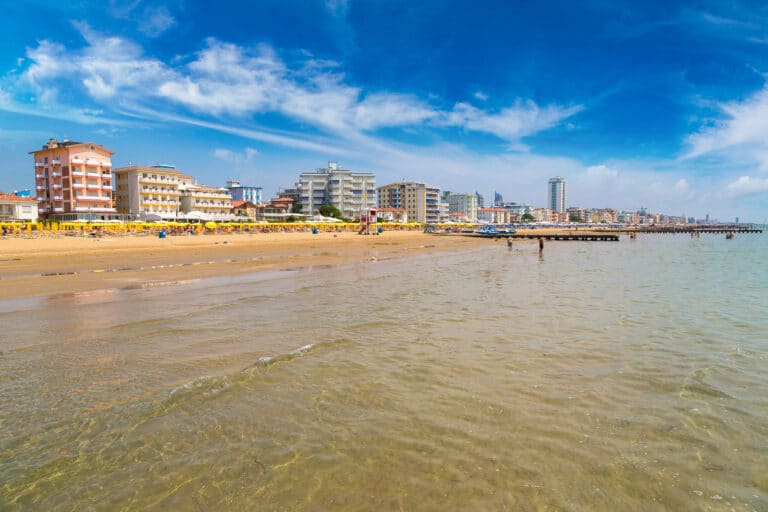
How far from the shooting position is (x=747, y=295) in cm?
1636

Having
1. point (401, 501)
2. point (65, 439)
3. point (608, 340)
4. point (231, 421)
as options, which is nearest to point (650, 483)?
point (401, 501)

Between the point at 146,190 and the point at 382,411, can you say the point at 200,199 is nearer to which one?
the point at 146,190

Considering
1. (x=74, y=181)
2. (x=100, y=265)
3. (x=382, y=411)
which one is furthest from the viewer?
(x=74, y=181)

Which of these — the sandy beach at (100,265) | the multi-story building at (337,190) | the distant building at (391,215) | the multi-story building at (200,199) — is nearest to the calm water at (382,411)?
the sandy beach at (100,265)

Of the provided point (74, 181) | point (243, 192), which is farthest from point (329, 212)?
point (243, 192)

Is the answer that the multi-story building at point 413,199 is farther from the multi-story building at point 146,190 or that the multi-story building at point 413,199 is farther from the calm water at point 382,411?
the calm water at point 382,411

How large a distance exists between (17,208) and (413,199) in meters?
110

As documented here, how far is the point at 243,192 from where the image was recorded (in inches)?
6614

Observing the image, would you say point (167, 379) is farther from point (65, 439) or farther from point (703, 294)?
point (703, 294)

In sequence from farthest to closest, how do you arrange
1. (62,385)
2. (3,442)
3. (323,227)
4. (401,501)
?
(323,227) < (62,385) < (3,442) < (401,501)

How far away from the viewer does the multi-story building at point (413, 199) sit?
148000mm

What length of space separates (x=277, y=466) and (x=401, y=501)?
148 centimetres

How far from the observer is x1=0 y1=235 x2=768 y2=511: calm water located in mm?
4129

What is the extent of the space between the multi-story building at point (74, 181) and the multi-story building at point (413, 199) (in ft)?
309
